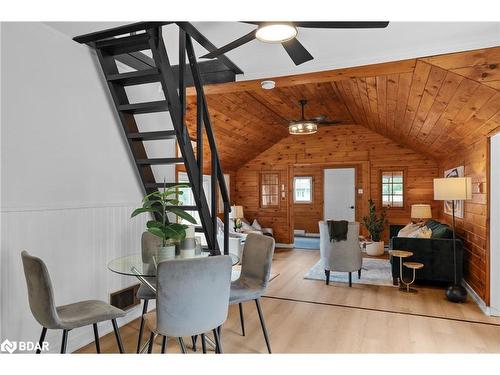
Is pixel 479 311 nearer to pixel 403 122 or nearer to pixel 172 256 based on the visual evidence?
pixel 403 122

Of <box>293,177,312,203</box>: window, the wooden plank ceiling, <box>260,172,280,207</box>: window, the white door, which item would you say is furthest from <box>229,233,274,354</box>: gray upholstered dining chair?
<box>293,177,312,203</box>: window

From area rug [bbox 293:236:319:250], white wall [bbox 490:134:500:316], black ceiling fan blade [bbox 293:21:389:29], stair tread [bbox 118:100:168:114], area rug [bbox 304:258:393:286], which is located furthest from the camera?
area rug [bbox 293:236:319:250]

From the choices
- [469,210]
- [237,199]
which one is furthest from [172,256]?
[237,199]

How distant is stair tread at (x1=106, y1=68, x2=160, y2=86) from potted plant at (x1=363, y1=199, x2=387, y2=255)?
564 cm

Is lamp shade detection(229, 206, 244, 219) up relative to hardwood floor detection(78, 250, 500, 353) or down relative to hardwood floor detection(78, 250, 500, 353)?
up

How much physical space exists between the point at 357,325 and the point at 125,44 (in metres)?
3.28

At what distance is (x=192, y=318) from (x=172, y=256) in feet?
1.93

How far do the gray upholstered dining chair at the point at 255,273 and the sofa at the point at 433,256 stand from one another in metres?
2.65

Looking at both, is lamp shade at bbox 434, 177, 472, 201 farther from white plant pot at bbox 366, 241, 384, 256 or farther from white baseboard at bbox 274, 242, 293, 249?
white baseboard at bbox 274, 242, 293, 249

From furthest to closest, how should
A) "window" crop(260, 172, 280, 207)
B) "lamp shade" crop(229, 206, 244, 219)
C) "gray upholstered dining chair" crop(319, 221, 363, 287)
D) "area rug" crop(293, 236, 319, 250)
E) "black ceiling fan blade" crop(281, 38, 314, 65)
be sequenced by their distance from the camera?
1. "window" crop(260, 172, 280, 207)
2. "area rug" crop(293, 236, 319, 250)
3. "lamp shade" crop(229, 206, 244, 219)
4. "gray upholstered dining chair" crop(319, 221, 363, 287)
5. "black ceiling fan blade" crop(281, 38, 314, 65)

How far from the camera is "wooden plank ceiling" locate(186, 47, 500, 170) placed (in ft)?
9.57

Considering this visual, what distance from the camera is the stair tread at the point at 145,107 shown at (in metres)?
2.80

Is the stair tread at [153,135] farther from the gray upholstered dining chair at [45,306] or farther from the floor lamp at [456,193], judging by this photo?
the floor lamp at [456,193]

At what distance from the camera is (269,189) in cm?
848
